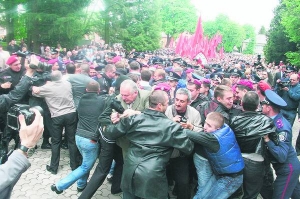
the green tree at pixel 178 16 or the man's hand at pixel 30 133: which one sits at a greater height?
the green tree at pixel 178 16

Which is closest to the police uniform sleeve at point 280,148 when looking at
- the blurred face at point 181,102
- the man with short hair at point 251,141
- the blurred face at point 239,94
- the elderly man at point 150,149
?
the man with short hair at point 251,141

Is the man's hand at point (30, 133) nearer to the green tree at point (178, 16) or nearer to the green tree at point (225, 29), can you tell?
the green tree at point (178, 16)

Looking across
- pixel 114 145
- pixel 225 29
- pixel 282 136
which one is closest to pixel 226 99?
pixel 282 136

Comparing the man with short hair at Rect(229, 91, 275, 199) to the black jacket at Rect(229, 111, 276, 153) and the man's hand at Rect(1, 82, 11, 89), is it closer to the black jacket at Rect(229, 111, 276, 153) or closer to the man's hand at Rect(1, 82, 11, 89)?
the black jacket at Rect(229, 111, 276, 153)

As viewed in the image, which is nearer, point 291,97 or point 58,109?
point 58,109

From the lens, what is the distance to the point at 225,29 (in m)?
70.3

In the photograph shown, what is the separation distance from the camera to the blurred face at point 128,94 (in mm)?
3773

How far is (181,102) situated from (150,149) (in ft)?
3.57

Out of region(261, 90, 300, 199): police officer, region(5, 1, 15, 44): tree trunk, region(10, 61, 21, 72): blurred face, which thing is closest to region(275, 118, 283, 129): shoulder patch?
region(261, 90, 300, 199): police officer

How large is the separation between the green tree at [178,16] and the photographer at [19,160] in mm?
55670

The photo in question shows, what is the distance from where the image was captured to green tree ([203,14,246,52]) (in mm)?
70062

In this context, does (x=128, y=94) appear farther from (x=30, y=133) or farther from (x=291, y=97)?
(x=291, y=97)

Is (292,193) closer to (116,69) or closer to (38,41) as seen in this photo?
(116,69)

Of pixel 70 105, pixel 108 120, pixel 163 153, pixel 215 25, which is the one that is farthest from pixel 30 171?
pixel 215 25
